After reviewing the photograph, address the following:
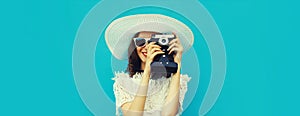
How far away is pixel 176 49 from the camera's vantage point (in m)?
1.05

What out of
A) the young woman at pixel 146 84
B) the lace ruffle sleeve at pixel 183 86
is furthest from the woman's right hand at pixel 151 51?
the lace ruffle sleeve at pixel 183 86

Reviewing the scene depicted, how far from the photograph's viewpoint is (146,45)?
1057 millimetres

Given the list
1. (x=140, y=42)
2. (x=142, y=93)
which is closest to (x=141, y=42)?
(x=140, y=42)

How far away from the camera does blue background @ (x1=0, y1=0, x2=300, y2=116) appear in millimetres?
1224

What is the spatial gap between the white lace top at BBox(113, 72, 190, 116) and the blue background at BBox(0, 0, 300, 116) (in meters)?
0.16

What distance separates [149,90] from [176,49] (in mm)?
124

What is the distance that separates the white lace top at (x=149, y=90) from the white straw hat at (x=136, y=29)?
57 millimetres

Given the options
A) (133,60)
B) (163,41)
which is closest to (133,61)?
(133,60)

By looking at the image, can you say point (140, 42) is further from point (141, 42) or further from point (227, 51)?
point (227, 51)

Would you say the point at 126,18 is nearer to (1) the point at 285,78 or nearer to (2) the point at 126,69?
(2) the point at 126,69

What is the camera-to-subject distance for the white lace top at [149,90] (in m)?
1.08

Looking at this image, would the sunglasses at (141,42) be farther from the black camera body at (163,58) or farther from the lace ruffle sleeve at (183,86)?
the lace ruffle sleeve at (183,86)

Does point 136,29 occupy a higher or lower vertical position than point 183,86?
higher

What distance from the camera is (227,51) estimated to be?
1.22m
